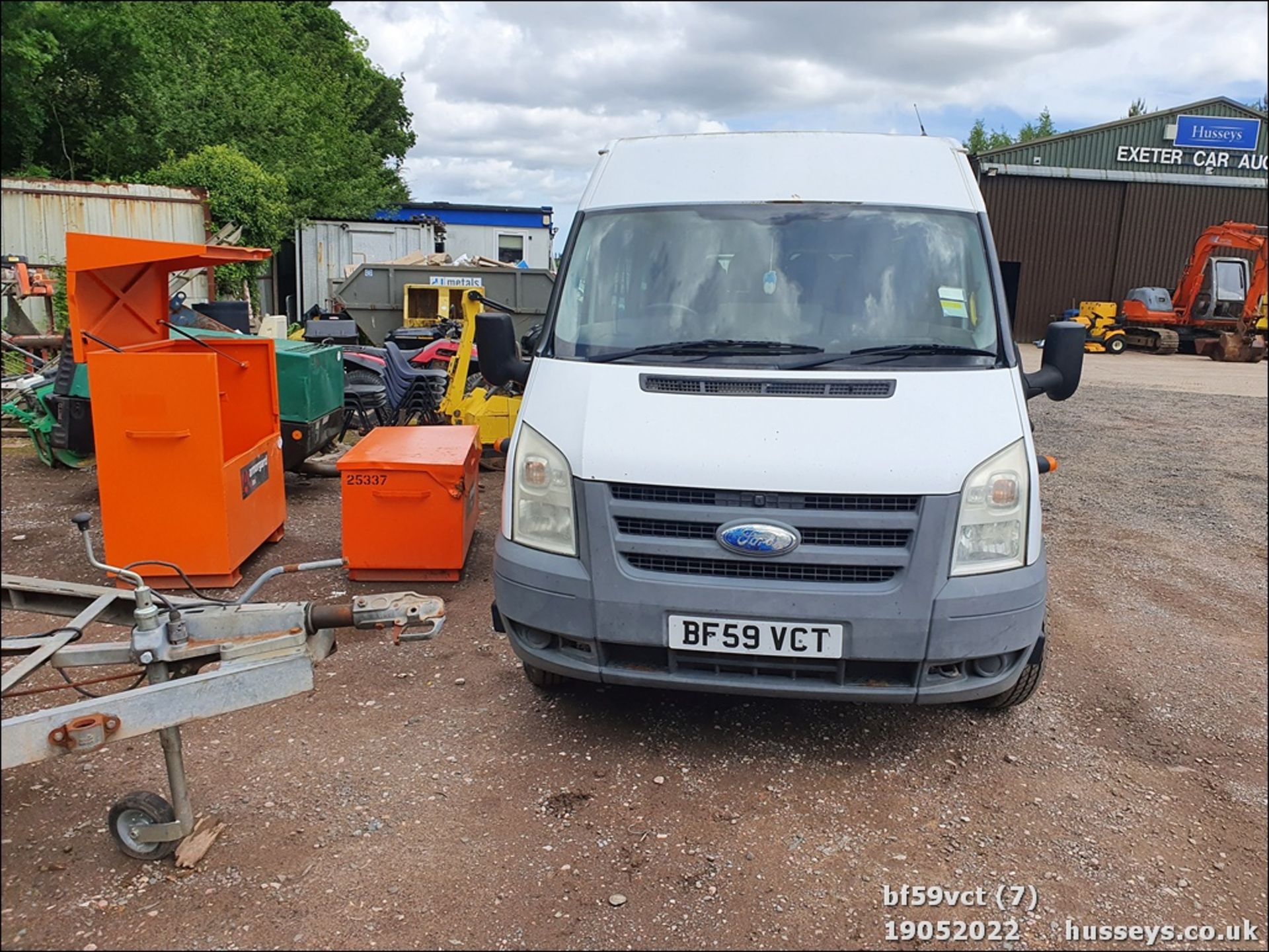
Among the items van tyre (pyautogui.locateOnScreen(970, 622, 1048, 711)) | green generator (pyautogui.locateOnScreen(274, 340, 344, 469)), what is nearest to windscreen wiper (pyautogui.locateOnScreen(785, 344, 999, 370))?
van tyre (pyautogui.locateOnScreen(970, 622, 1048, 711))

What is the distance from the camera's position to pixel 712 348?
3.69 m

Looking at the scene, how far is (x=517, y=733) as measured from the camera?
12.1 feet

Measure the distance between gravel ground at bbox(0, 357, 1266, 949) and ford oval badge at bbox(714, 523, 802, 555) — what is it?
0.90 m

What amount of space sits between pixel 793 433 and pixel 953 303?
3.68 feet

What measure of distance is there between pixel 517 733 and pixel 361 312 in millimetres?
12472

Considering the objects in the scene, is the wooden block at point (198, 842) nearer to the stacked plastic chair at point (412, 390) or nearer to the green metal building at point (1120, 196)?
the stacked plastic chair at point (412, 390)

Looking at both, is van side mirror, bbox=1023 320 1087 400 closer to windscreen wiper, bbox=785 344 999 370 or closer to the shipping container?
windscreen wiper, bbox=785 344 999 370

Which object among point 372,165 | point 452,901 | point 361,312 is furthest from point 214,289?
point 372,165

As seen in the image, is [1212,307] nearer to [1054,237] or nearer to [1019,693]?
[1054,237]

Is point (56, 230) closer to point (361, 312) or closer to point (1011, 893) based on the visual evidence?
point (361, 312)

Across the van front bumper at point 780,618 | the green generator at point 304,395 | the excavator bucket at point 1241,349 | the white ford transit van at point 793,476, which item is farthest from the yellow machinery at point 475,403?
the excavator bucket at point 1241,349

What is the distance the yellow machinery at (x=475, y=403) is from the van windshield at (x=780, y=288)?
386 cm

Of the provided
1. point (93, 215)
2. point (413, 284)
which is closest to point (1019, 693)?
point (413, 284)

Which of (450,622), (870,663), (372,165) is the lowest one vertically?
(450,622)
